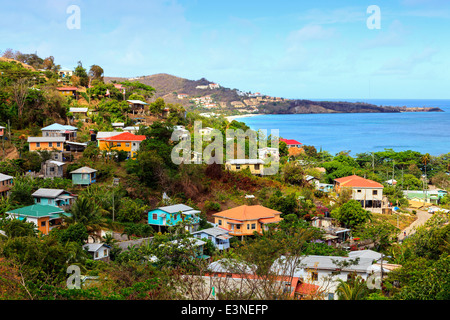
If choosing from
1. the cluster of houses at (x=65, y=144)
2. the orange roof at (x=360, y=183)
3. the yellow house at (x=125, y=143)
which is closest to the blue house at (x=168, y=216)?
the cluster of houses at (x=65, y=144)

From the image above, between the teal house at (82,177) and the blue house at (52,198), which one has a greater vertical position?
the teal house at (82,177)

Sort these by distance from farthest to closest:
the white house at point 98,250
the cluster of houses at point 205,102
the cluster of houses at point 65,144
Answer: the cluster of houses at point 205,102 → the cluster of houses at point 65,144 → the white house at point 98,250

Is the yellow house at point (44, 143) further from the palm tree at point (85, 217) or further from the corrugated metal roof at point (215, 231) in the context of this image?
the corrugated metal roof at point (215, 231)

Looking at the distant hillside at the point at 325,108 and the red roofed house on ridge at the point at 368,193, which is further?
the distant hillside at the point at 325,108

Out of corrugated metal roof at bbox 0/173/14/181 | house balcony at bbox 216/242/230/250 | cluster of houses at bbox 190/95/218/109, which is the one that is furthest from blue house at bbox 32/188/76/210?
cluster of houses at bbox 190/95/218/109

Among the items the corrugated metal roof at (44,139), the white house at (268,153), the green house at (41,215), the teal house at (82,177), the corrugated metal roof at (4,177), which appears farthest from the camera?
the white house at (268,153)

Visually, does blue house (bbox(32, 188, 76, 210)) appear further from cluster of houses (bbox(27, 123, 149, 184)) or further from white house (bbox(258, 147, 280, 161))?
white house (bbox(258, 147, 280, 161))

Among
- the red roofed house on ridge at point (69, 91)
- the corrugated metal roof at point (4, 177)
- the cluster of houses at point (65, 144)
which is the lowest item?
the corrugated metal roof at point (4, 177)
